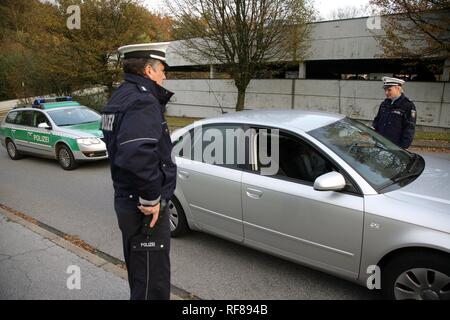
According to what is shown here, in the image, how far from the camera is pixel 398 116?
455 centimetres

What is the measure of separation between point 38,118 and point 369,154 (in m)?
8.30

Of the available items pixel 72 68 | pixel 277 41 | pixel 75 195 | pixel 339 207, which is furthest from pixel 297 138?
pixel 72 68

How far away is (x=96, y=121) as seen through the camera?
9.07 meters

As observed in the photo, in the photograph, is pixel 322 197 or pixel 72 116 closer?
pixel 322 197

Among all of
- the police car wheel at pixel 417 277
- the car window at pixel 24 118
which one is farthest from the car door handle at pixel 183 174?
the car window at pixel 24 118

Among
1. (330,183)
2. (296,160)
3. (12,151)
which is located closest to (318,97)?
(12,151)

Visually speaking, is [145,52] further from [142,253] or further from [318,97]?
[318,97]

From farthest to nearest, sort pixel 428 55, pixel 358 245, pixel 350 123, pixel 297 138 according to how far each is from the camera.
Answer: pixel 428 55
pixel 350 123
pixel 297 138
pixel 358 245

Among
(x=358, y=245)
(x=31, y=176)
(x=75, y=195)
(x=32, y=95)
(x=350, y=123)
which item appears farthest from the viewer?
(x=32, y=95)

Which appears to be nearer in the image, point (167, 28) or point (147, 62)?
point (147, 62)

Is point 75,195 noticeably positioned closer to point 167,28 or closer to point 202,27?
point 202,27

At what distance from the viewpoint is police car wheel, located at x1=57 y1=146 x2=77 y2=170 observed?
804 centimetres

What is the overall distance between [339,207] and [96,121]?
768cm
